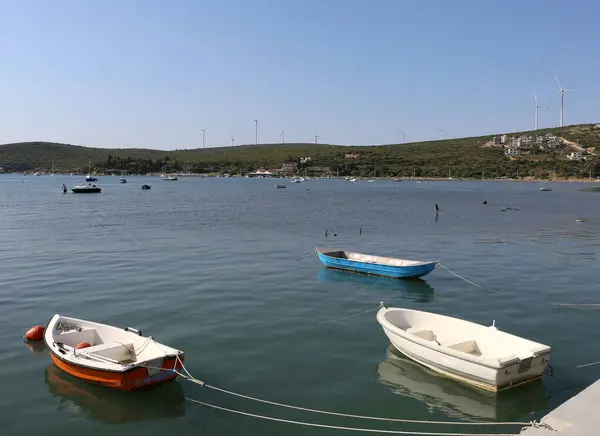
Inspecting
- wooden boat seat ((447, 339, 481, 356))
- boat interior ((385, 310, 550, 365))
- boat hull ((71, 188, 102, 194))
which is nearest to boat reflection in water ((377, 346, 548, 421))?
boat interior ((385, 310, 550, 365))

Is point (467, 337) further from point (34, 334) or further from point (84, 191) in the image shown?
point (84, 191)

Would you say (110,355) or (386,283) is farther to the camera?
(386,283)

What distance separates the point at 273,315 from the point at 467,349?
9.61 m

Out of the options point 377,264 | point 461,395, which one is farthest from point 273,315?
point 377,264

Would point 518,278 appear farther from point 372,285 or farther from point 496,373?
point 496,373

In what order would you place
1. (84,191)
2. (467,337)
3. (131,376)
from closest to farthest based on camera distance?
(131,376), (467,337), (84,191)

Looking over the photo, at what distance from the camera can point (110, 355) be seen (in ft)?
56.0

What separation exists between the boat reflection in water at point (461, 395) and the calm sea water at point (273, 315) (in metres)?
0.06

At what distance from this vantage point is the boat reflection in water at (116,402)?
14969mm

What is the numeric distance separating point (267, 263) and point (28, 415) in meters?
24.3

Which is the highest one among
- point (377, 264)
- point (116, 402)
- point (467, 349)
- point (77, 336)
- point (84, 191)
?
point (84, 191)

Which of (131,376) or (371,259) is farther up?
(371,259)

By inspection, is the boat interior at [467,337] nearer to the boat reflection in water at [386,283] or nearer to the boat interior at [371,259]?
the boat reflection in water at [386,283]

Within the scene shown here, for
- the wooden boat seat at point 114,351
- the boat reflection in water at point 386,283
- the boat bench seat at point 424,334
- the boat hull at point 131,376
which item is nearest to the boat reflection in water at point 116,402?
the boat hull at point 131,376
